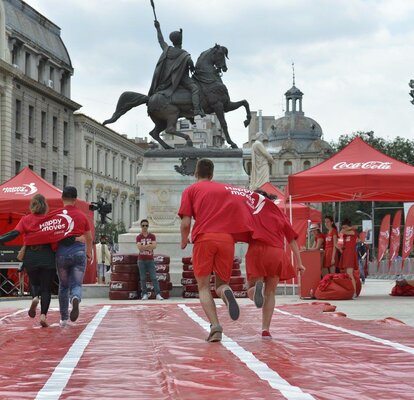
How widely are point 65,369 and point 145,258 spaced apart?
12884mm

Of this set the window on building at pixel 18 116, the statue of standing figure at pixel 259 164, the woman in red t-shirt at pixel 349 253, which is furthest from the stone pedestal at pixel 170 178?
the window on building at pixel 18 116

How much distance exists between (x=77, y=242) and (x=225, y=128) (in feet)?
46.9

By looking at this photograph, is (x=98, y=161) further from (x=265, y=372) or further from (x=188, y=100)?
(x=265, y=372)

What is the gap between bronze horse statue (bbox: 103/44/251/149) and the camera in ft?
83.4

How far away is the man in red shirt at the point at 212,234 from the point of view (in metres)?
9.66

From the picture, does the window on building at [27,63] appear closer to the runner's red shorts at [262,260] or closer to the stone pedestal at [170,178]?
the stone pedestal at [170,178]

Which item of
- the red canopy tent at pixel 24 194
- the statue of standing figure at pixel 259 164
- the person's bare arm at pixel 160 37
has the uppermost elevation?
the person's bare arm at pixel 160 37

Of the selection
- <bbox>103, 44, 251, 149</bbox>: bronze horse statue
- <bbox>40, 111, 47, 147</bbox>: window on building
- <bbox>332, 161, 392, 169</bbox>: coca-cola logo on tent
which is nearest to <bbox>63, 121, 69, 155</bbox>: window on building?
<bbox>40, 111, 47, 147</bbox>: window on building

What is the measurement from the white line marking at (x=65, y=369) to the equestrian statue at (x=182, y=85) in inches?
558

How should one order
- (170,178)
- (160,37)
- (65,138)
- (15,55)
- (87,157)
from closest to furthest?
(170,178)
(160,37)
(15,55)
(65,138)
(87,157)

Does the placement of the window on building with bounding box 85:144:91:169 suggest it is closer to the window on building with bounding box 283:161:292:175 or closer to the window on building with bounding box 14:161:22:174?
the window on building with bounding box 14:161:22:174

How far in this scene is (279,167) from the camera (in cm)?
15025

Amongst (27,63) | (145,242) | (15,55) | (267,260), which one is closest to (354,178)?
(145,242)

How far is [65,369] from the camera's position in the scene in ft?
25.0
